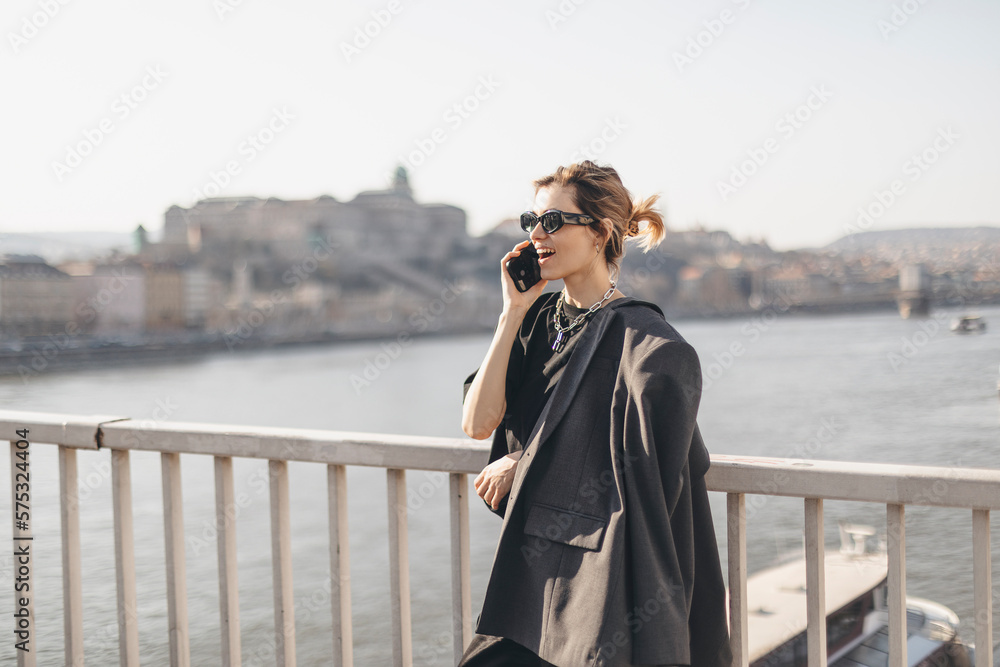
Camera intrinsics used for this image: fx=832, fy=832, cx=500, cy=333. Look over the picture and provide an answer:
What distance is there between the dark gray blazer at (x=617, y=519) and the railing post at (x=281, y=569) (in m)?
0.50

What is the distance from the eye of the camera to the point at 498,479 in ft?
4.36

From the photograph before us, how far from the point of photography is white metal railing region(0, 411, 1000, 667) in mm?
Result: 1236

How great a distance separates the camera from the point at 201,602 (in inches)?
392

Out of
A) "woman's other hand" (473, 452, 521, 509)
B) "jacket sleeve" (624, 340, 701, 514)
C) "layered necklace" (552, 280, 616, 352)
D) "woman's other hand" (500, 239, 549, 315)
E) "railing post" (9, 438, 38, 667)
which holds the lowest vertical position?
"railing post" (9, 438, 38, 667)

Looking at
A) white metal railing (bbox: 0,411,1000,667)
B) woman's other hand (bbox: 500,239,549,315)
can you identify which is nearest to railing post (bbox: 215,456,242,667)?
white metal railing (bbox: 0,411,1000,667)

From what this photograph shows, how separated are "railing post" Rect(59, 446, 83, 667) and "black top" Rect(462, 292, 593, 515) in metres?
0.97

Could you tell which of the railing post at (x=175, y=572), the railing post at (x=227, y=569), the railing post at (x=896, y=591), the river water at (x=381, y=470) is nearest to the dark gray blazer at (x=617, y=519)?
the railing post at (x=896, y=591)

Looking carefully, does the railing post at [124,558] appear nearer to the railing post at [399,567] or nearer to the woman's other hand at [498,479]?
the railing post at [399,567]

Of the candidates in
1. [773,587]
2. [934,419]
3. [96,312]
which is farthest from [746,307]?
[773,587]

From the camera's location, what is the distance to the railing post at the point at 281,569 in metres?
1.62

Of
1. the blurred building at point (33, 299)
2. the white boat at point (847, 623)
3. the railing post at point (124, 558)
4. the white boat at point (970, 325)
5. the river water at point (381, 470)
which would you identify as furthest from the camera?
the white boat at point (970, 325)

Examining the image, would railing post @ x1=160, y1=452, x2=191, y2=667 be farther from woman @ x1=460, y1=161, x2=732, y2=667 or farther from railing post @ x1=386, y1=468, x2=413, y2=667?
woman @ x1=460, y1=161, x2=732, y2=667

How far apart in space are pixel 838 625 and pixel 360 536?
1047cm

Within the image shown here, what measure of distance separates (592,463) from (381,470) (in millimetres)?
20010
